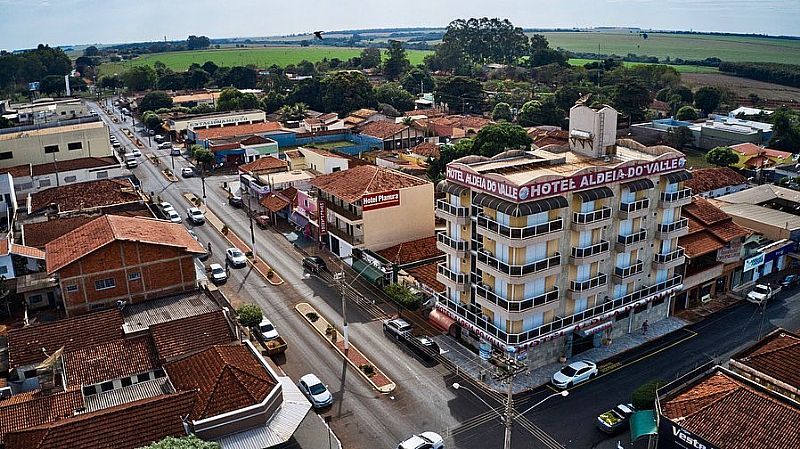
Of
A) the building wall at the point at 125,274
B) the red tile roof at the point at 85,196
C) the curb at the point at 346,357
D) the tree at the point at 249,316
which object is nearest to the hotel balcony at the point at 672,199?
the curb at the point at 346,357

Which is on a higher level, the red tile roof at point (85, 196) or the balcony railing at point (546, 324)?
the red tile roof at point (85, 196)

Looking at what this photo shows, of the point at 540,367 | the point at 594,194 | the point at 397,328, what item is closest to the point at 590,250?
the point at 594,194

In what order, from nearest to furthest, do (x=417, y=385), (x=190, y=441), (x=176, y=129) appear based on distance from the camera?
(x=190, y=441) < (x=417, y=385) < (x=176, y=129)

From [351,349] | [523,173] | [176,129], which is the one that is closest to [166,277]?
[351,349]

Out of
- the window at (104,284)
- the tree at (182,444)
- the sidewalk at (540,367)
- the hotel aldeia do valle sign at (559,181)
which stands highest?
the hotel aldeia do valle sign at (559,181)

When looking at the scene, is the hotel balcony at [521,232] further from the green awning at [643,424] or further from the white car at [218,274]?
the white car at [218,274]

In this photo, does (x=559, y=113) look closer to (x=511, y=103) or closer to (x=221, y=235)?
(x=511, y=103)
